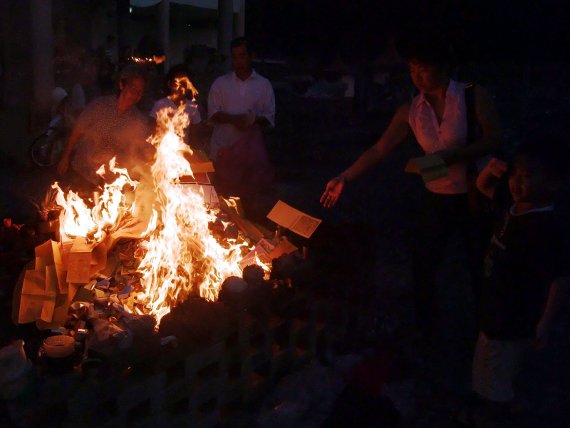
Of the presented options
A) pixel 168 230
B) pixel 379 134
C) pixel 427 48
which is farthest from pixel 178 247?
pixel 379 134

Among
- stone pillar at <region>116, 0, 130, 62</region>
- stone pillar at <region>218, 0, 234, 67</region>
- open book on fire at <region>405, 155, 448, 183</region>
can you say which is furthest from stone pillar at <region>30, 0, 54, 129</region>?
stone pillar at <region>116, 0, 130, 62</region>

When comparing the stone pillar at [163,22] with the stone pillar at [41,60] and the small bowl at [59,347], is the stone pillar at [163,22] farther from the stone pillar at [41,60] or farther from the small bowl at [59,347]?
the small bowl at [59,347]

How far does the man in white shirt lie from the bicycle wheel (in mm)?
4016

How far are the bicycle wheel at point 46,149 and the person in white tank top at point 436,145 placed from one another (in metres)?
6.13

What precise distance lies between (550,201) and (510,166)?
0.30 m

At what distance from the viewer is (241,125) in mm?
5723

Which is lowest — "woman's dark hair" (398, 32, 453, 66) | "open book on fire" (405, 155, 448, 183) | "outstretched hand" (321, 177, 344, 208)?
"outstretched hand" (321, 177, 344, 208)

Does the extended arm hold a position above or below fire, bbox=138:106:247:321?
above

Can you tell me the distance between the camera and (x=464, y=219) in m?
4.12

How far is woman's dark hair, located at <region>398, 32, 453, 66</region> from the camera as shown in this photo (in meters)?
3.75

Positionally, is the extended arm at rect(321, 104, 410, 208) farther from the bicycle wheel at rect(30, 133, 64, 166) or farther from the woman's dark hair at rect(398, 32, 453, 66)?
the bicycle wheel at rect(30, 133, 64, 166)

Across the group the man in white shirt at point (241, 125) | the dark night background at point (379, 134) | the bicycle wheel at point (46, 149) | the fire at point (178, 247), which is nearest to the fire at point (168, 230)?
the fire at point (178, 247)

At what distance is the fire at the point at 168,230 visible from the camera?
3949mm

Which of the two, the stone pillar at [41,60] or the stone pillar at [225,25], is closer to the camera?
the stone pillar at [41,60]
